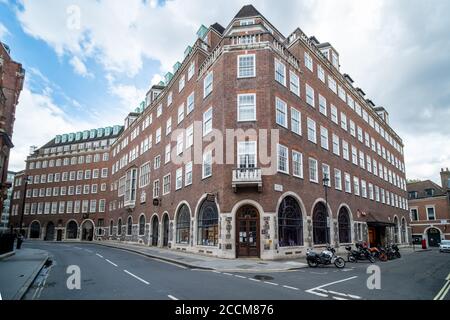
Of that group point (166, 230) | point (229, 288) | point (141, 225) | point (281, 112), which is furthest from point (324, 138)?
point (141, 225)

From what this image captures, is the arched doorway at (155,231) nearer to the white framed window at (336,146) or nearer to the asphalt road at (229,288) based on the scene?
the asphalt road at (229,288)

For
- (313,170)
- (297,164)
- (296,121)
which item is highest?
(296,121)

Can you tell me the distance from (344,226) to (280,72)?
17.2 m

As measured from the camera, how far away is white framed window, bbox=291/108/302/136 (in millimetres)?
24853

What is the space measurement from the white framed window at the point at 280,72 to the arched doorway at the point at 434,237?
47308 millimetres

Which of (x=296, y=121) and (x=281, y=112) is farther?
(x=296, y=121)

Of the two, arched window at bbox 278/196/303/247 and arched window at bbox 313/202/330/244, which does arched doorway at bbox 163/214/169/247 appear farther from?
Result: arched window at bbox 313/202/330/244

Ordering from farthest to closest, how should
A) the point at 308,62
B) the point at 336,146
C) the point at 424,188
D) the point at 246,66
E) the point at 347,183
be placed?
the point at 424,188, the point at 347,183, the point at 336,146, the point at 308,62, the point at 246,66

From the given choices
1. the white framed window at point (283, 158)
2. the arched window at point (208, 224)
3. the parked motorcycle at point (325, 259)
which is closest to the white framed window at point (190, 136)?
the arched window at point (208, 224)

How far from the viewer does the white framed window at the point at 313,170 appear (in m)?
25.9

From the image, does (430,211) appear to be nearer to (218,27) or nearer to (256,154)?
(256,154)

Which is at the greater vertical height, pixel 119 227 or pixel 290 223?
pixel 290 223

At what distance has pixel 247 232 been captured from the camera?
2044cm

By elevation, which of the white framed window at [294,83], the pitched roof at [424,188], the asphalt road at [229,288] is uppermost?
the white framed window at [294,83]
